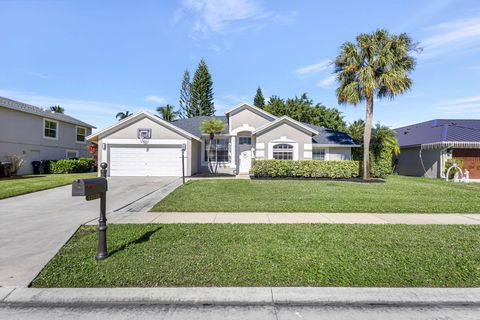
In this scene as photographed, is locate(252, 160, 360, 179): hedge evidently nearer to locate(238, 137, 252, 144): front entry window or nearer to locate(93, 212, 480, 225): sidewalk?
locate(238, 137, 252, 144): front entry window

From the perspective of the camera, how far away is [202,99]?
46531 mm

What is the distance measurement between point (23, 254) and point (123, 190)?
7.98 metres

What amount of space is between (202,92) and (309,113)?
61.0 ft

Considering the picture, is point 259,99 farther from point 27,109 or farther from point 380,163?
point 27,109

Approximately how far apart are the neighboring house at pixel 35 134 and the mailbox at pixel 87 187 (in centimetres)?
2071

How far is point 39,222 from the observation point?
22.4 ft

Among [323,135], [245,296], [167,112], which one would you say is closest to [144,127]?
[323,135]

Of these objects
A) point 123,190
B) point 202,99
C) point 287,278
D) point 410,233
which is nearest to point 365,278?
point 287,278

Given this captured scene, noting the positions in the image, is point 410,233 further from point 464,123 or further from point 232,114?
point 464,123

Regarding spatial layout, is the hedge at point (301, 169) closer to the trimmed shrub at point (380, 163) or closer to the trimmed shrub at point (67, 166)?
the trimmed shrub at point (380, 163)

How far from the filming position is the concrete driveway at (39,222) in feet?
14.0

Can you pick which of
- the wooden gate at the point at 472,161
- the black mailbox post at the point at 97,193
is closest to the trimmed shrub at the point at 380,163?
the wooden gate at the point at 472,161

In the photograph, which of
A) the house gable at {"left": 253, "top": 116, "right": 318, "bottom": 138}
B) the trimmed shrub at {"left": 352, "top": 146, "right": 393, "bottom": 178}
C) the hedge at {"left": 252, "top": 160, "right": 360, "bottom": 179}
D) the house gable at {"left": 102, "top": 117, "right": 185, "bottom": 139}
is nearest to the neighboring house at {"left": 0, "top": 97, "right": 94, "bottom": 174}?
the house gable at {"left": 102, "top": 117, "right": 185, "bottom": 139}

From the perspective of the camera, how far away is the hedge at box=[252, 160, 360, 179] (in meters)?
17.4
